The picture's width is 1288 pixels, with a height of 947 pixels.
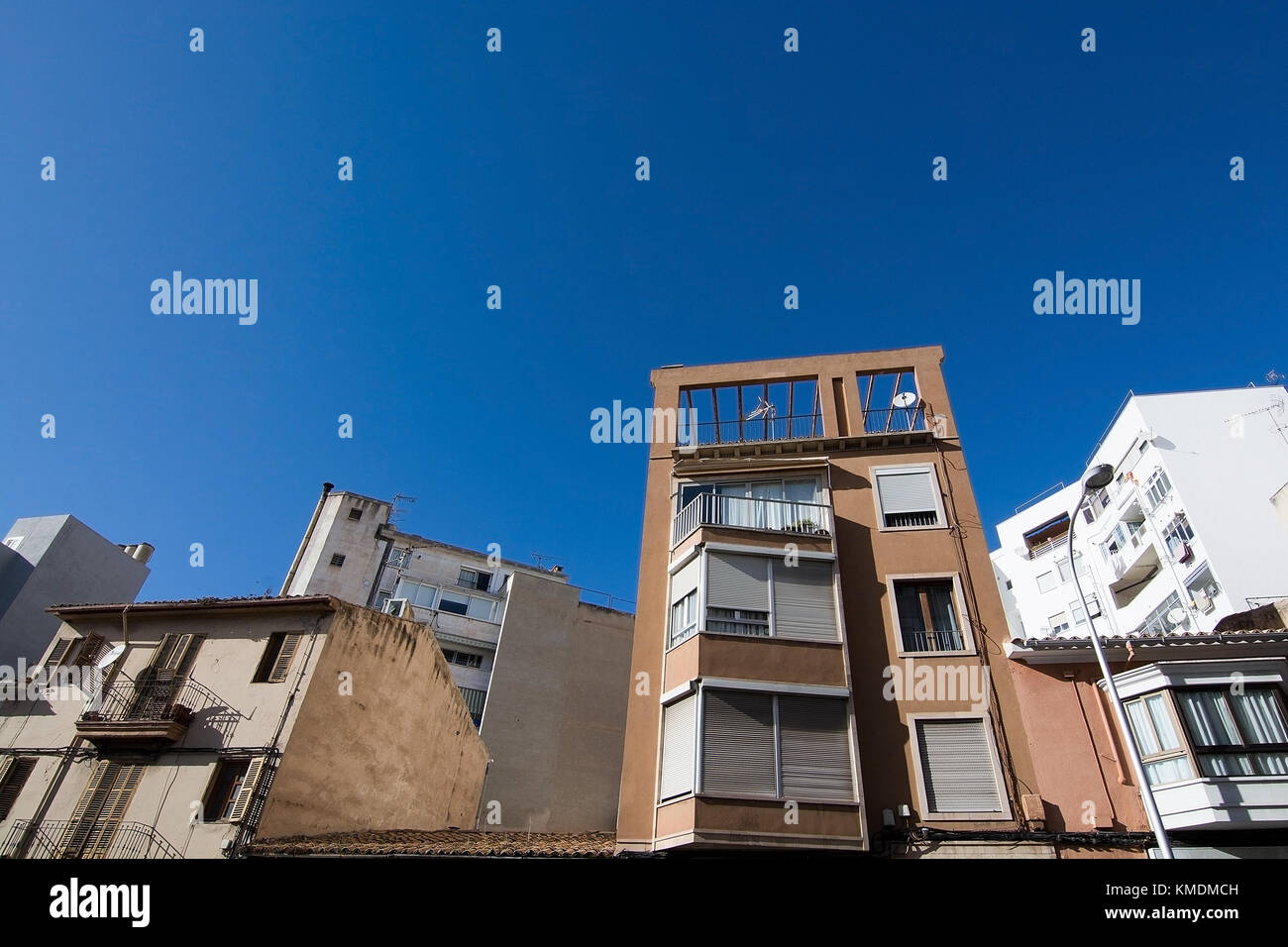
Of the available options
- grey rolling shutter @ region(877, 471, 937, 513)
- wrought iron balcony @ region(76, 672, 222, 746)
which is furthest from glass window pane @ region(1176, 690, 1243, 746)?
wrought iron balcony @ region(76, 672, 222, 746)

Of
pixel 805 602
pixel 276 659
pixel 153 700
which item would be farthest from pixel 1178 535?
pixel 153 700

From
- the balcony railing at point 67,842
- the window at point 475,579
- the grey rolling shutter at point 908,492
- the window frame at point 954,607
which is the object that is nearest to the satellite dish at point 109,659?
the balcony railing at point 67,842

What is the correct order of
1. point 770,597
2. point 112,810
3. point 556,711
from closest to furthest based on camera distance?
point 770,597
point 112,810
point 556,711

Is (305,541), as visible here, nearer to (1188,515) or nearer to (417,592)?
(417,592)

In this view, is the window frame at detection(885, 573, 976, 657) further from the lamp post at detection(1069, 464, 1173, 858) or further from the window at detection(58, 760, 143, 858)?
the window at detection(58, 760, 143, 858)

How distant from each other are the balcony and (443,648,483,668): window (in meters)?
17.4

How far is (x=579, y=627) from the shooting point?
38.4 meters

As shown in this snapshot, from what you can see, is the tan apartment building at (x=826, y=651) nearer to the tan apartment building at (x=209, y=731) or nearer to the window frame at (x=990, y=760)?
the window frame at (x=990, y=760)

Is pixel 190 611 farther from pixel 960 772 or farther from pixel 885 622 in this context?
pixel 960 772

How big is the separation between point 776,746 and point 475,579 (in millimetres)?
31036

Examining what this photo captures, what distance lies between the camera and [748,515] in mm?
18938

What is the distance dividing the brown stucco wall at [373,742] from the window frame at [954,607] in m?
15.1

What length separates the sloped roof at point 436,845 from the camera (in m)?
14.8
